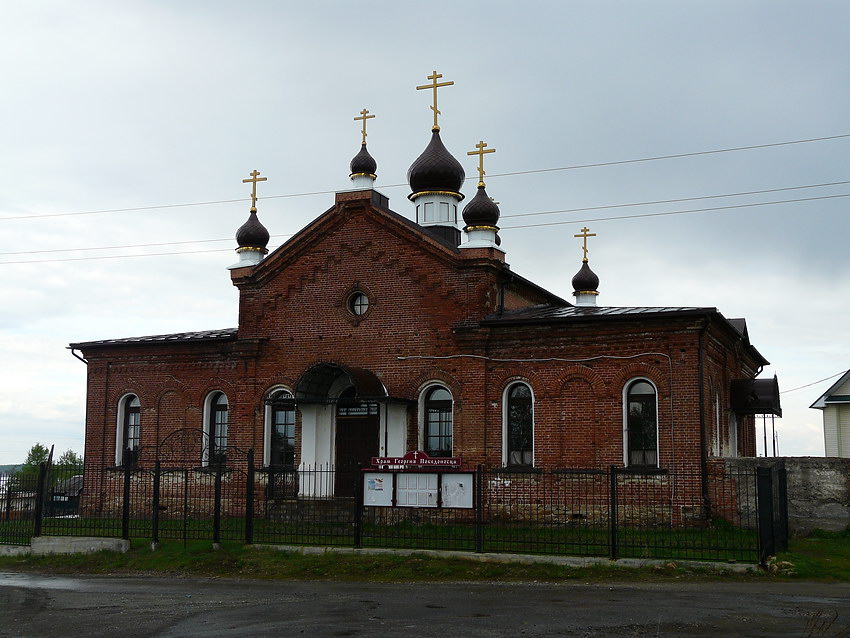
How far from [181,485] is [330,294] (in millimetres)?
5877

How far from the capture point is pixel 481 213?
20.9 metres

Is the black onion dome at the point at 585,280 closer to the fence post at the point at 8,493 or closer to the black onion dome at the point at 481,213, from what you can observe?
the black onion dome at the point at 481,213

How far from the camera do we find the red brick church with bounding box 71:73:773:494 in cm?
1897

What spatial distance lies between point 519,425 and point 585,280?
11.4 meters

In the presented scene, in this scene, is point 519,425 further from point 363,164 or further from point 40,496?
point 40,496

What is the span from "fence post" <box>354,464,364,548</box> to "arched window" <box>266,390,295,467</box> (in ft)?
20.0

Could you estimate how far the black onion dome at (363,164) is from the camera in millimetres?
22672

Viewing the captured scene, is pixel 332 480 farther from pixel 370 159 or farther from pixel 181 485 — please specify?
pixel 370 159

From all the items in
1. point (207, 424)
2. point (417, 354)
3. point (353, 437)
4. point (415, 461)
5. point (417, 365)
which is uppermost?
point (417, 354)

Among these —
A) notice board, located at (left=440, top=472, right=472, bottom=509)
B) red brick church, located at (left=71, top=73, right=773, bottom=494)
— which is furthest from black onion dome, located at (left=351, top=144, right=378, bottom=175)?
notice board, located at (left=440, top=472, right=472, bottom=509)

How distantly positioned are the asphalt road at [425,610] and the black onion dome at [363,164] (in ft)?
37.5

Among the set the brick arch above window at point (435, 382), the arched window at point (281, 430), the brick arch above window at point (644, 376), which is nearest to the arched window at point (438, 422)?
the brick arch above window at point (435, 382)

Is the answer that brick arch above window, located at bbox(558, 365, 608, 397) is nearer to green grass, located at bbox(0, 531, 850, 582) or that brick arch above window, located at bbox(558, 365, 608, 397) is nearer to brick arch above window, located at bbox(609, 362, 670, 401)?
brick arch above window, located at bbox(609, 362, 670, 401)

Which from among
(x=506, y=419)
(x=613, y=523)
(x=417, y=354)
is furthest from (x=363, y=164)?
(x=613, y=523)
